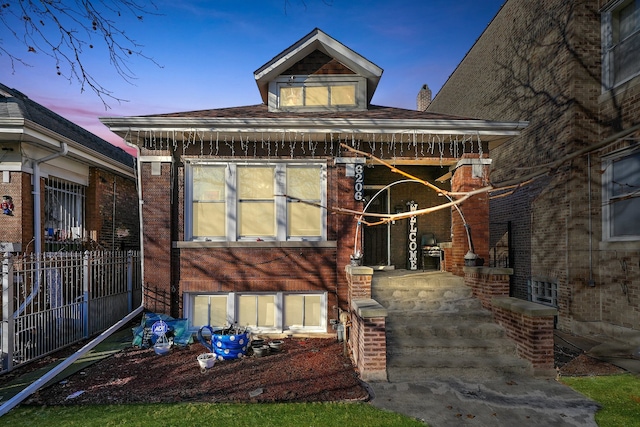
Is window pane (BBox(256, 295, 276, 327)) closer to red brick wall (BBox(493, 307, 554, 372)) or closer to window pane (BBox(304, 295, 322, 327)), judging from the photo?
window pane (BBox(304, 295, 322, 327))

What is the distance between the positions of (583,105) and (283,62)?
7.56m

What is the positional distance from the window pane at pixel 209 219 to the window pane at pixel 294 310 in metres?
2.15

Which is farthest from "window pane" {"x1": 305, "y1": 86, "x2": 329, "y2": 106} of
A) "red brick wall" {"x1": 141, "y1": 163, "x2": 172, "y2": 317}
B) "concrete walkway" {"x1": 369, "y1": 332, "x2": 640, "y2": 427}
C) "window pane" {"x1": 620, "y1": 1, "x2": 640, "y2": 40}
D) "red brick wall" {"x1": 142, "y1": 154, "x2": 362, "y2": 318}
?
"window pane" {"x1": 620, "y1": 1, "x2": 640, "y2": 40}

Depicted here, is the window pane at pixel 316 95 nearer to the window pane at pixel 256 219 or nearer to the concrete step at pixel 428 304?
the window pane at pixel 256 219

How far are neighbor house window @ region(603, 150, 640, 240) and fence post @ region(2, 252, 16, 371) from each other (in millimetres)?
11785

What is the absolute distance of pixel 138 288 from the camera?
34.2ft

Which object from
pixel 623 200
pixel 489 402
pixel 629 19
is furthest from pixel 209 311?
pixel 629 19

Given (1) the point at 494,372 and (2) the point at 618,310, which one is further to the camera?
(2) the point at 618,310

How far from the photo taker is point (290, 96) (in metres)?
9.87

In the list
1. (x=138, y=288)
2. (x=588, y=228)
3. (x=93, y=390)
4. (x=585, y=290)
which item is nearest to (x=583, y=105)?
(x=588, y=228)

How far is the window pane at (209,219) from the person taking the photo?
8.67 metres

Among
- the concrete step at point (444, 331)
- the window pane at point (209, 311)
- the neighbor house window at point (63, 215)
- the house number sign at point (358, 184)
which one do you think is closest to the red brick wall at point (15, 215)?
the neighbor house window at point (63, 215)

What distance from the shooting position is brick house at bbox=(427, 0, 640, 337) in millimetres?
8344

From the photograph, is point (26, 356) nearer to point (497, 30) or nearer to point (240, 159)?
point (240, 159)
